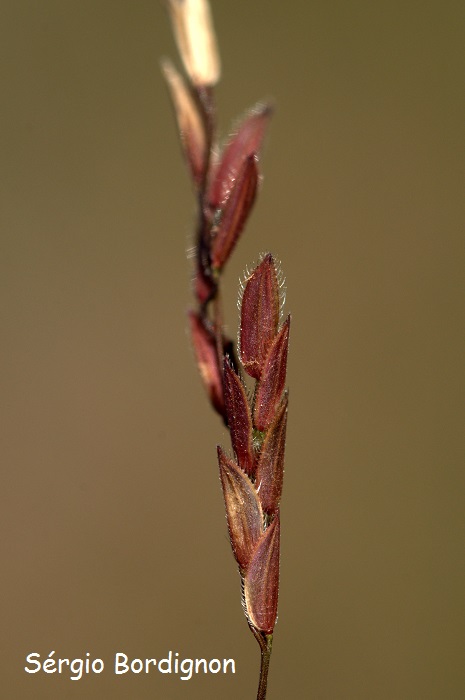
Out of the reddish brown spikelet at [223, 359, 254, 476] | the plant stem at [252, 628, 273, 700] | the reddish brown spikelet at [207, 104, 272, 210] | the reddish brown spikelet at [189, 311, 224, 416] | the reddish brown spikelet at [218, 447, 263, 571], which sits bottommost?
the plant stem at [252, 628, 273, 700]

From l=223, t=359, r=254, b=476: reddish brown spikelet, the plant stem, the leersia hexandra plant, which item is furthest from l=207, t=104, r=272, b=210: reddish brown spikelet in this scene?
the plant stem

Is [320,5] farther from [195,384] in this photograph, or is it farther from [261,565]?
[261,565]

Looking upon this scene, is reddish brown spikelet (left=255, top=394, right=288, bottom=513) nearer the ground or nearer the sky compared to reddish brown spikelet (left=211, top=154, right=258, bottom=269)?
nearer the ground

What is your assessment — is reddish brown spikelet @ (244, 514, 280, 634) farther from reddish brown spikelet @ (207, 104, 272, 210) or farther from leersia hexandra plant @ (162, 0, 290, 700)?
reddish brown spikelet @ (207, 104, 272, 210)

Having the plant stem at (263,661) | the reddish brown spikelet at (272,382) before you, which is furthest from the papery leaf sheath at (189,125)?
the plant stem at (263,661)

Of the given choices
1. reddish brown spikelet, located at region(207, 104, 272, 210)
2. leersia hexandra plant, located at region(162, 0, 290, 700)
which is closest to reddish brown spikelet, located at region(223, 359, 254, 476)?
leersia hexandra plant, located at region(162, 0, 290, 700)
